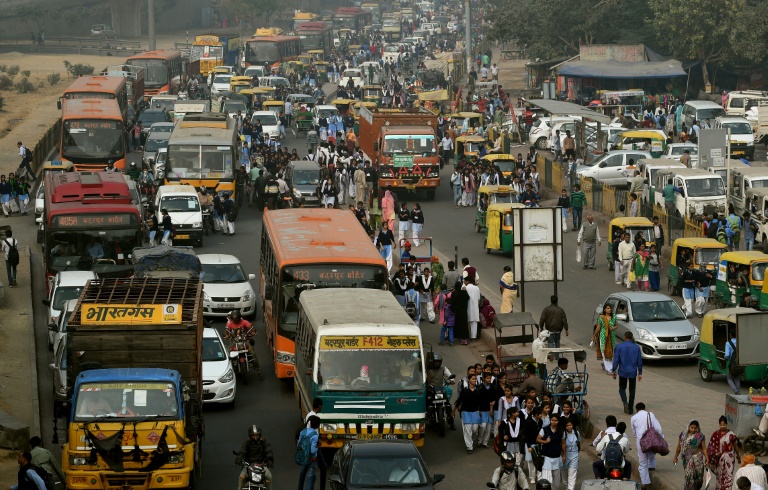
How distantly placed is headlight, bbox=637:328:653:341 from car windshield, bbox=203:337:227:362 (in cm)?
782

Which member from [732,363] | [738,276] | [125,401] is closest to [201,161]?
[738,276]

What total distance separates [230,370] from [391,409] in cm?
428

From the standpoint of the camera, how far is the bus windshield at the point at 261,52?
93.6 m

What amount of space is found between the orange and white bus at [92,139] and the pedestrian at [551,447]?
3175 cm

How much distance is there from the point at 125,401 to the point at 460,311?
1109 cm

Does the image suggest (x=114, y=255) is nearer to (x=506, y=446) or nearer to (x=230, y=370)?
(x=230, y=370)

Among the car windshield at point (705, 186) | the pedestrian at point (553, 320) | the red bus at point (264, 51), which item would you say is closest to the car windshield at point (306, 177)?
the car windshield at point (705, 186)

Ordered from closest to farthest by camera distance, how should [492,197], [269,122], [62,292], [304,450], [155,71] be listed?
[304,450]
[62,292]
[492,197]
[269,122]
[155,71]

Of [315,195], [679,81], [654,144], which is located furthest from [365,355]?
[679,81]

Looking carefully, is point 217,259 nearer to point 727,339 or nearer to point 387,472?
point 727,339

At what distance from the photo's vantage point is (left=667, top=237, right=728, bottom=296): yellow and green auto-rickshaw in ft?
102

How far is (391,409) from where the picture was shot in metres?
19.3

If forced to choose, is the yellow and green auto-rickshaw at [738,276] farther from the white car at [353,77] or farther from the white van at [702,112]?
the white car at [353,77]

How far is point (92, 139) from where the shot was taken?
47.7 meters
